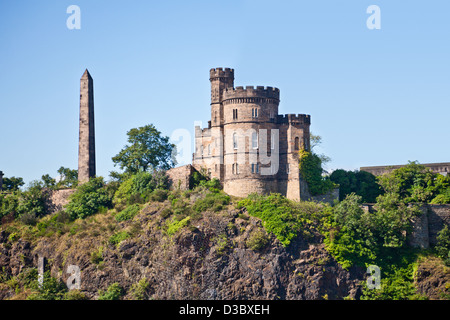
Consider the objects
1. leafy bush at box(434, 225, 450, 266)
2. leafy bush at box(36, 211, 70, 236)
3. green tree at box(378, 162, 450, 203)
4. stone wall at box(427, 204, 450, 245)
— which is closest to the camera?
leafy bush at box(434, 225, 450, 266)

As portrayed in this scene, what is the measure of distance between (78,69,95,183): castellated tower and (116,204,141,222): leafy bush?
34.7 feet

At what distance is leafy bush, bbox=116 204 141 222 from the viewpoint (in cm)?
9400

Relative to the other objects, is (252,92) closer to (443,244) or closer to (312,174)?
(312,174)

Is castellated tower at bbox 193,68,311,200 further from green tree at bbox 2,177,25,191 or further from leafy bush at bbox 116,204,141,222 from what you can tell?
green tree at bbox 2,177,25,191

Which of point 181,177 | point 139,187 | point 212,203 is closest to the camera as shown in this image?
point 212,203

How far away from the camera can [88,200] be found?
99.1m

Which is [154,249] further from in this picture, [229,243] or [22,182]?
[22,182]

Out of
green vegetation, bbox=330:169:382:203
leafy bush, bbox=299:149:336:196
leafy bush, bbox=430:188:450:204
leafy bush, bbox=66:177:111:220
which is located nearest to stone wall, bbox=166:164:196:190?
leafy bush, bbox=66:177:111:220

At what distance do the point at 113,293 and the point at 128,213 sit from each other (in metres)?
10.1

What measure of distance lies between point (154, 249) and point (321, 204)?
17.0 meters

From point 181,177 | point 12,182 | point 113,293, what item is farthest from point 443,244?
point 12,182

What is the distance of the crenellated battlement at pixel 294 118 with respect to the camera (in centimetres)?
9369

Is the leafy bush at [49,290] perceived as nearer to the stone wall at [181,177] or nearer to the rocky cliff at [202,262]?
the rocky cliff at [202,262]
